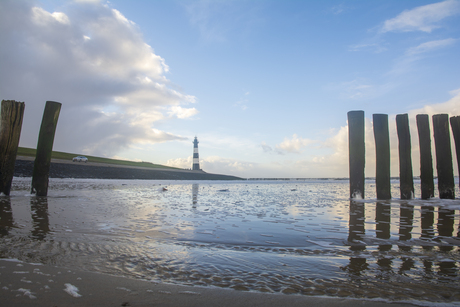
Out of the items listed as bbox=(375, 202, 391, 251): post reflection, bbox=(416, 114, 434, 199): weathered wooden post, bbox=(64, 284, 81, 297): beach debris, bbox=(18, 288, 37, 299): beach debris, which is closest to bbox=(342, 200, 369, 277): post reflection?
bbox=(375, 202, 391, 251): post reflection

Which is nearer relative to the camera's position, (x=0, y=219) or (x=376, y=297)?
(x=376, y=297)

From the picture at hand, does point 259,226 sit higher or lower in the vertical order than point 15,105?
lower

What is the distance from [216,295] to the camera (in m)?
1.98

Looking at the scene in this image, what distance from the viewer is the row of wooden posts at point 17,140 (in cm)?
919

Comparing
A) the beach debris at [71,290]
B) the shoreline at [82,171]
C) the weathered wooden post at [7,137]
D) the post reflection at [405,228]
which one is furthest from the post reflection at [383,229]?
the shoreline at [82,171]

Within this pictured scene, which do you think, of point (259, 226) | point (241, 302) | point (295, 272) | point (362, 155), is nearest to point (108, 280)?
point (241, 302)

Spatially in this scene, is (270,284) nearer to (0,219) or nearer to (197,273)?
(197,273)

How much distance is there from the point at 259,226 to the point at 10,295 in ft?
12.5

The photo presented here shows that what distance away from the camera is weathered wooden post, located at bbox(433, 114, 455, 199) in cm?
964

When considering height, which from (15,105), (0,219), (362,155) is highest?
(15,105)

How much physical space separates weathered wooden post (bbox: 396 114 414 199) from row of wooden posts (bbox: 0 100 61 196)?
13.5m

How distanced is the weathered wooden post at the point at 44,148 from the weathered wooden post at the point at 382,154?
12658 millimetres

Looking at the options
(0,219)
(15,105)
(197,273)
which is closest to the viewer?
(197,273)

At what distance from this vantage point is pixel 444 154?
9.66m
